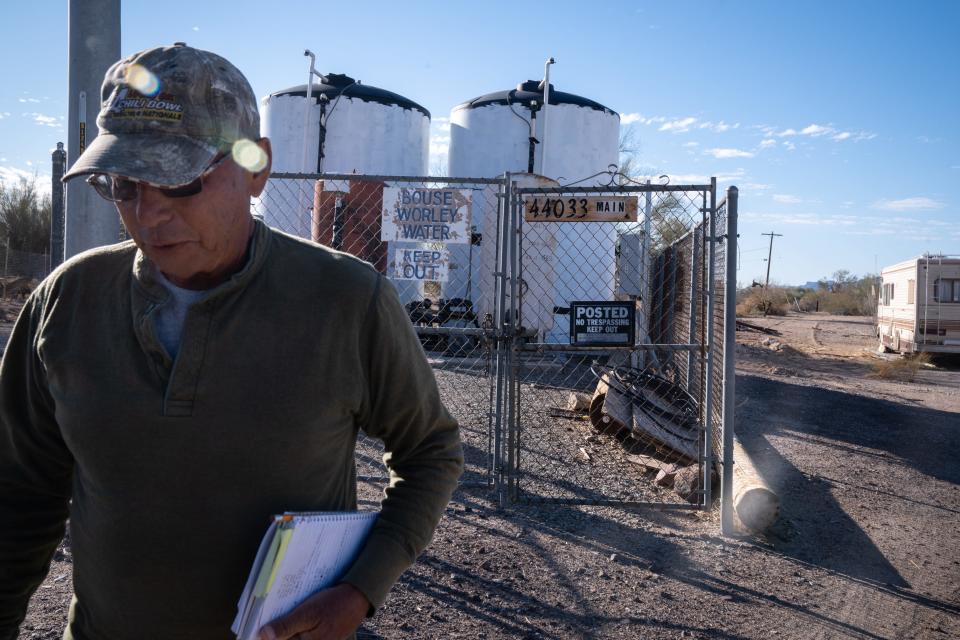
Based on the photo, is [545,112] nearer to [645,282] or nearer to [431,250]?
[645,282]

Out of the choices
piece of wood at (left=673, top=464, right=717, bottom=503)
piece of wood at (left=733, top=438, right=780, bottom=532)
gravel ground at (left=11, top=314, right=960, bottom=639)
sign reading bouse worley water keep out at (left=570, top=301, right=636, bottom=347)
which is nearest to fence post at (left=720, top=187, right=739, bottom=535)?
piece of wood at (left=733, top=438, right=780, bottom=532)

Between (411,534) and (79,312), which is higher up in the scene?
(79,312)

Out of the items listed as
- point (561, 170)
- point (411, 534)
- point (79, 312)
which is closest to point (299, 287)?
point (79, 312)

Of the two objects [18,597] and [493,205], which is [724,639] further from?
[493,205]

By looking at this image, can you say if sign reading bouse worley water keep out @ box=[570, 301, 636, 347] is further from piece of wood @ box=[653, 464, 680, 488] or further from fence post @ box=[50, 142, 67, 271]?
fence post @ box=[50, 142, 67, 271]

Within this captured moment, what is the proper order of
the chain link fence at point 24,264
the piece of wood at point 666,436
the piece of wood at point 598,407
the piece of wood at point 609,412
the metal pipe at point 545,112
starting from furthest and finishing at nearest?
1. the chain link fence at point 24,264
2. the metal pipe at point 545,112
3. the piece of wood at point 598,407
4. the piece of wood at point 609,412
5. the piece of wood at point 666,436

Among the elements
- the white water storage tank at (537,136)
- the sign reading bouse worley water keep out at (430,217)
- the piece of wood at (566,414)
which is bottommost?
the piece of wood at (566,414)

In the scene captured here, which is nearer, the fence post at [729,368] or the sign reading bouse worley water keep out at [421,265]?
the fence post at [729,368]

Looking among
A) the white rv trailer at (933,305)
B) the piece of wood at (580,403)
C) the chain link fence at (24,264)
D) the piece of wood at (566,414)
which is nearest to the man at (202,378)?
the piece of wood at (566,414)

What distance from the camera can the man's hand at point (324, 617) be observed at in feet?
4.77

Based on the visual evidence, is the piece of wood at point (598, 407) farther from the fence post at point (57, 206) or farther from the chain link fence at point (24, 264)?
the chain link fence at point (24, 264)

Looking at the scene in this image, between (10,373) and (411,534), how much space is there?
1.07m

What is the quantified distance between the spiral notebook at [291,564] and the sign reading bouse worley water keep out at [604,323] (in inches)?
165

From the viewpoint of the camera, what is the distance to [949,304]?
19125 mm
